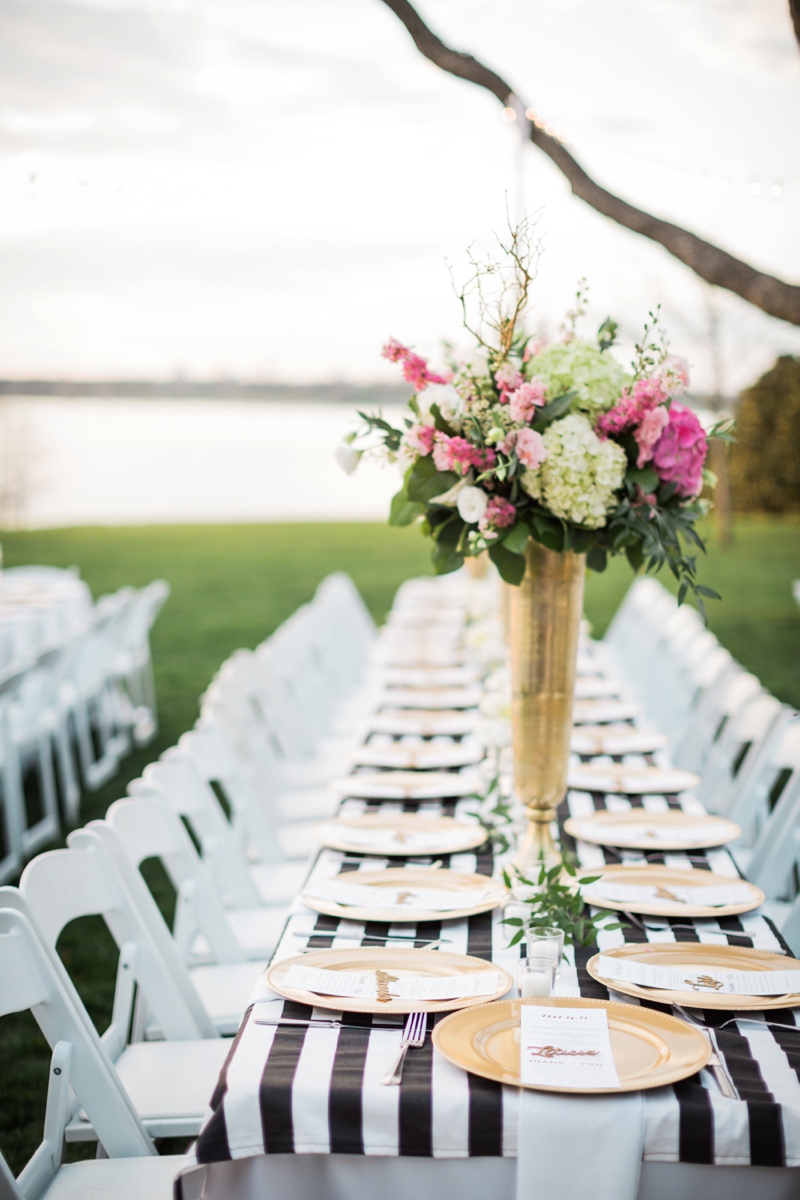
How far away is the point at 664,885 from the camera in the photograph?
204 centimetres

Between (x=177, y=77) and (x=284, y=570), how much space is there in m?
6.76

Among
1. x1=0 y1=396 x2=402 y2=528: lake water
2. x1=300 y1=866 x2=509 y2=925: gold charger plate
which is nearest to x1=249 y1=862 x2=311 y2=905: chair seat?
x1=300 y1=866 x2=509 y2=925: gold charger plate

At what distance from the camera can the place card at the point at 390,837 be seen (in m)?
2.28

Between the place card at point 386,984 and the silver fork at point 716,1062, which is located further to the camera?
the place card at point 386,984

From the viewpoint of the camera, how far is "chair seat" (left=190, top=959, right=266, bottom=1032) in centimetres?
229

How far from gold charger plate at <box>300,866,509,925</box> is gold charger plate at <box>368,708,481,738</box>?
3.90ft

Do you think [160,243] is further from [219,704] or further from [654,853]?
[654,853]

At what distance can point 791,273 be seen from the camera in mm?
11844

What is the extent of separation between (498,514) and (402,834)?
855mm

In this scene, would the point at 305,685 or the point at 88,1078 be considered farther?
the point at 305,685

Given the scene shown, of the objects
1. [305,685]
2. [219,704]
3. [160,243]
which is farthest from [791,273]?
[219,704]

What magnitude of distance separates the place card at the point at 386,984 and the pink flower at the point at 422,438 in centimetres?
97

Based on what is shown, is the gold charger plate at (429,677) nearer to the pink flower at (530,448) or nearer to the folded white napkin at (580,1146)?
the pink flower at (530,448)

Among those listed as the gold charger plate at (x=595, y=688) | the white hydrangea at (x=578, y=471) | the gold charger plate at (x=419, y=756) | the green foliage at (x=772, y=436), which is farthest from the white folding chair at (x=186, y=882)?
the green foliage at (x=772, y=436)
